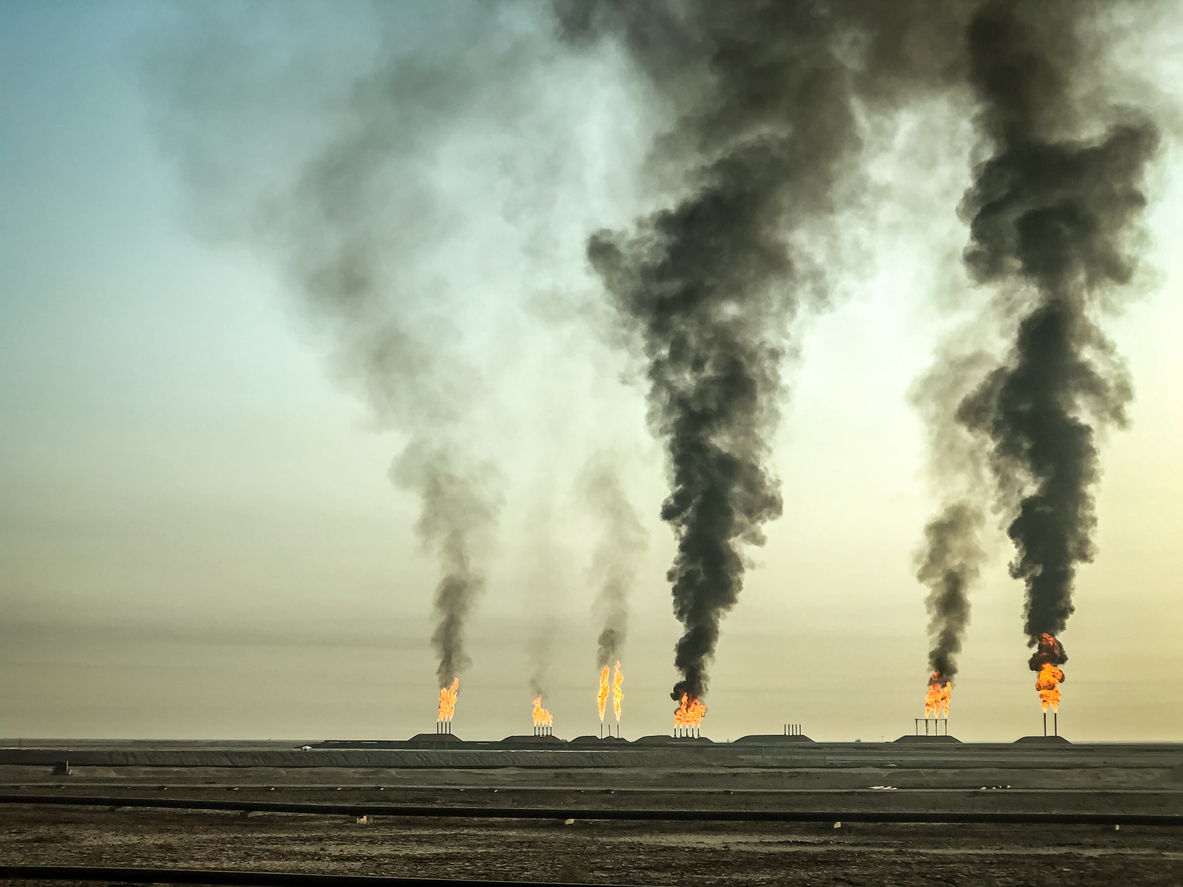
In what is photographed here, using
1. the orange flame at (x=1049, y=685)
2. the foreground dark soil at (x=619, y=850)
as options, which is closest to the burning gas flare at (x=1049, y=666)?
the orange flame at (x=1049, y=685)

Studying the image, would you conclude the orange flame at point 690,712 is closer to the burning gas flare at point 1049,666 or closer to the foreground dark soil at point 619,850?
the burning gas flare at point 1049,666

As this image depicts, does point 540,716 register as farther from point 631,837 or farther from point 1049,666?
point 631,837

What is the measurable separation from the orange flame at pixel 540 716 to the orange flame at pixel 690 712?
19.9 metres

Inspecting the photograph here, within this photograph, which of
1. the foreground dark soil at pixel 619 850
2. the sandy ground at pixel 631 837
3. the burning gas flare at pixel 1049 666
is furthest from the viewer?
the burning gas flare at pixel 1049 666

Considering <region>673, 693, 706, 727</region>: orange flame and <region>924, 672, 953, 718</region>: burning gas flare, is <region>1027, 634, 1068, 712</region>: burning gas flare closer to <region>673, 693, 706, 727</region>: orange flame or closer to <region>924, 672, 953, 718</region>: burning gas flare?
<region>924, 672, 953, 718</region>: burning gas flare

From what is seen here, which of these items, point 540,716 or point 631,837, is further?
point 540,716

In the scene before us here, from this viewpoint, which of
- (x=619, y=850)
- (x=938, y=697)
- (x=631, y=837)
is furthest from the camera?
(x=938, y=697)

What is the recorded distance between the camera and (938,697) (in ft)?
369

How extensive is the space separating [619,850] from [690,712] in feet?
258

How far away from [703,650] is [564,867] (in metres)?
78.5

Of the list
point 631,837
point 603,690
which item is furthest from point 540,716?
point 631,837

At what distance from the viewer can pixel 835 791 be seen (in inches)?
1834

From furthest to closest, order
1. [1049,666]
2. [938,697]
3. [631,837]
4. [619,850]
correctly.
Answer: [938,697], [1049,666], [631,837], [619,850]

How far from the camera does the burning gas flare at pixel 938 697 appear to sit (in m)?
112
